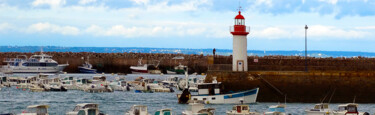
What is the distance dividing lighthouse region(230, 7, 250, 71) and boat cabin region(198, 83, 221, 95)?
180 inches

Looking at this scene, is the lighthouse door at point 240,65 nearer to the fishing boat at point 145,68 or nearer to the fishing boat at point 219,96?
the fishing boat at point 219,96

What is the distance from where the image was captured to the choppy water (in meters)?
48.8

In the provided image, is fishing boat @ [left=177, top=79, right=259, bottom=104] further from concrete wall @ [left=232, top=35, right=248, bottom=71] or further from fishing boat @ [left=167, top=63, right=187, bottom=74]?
fishing boat @ [left=167, top=63, right=187, bottom=74]

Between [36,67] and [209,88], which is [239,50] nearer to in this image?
[209,88]

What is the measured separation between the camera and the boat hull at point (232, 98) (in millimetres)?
51906

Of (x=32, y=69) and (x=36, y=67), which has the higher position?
(x=36, y=67)

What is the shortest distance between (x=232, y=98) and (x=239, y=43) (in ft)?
19.6

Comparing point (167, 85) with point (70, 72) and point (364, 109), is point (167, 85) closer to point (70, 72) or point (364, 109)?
point (364, 109)

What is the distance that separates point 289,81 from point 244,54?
4171 mm

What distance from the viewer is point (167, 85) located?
76.2m

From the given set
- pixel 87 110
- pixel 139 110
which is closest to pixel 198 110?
pixel 139 110

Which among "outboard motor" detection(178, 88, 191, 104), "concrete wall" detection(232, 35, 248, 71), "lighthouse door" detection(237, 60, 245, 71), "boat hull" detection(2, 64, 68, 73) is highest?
"concrete wall" detection(232, 35, 248, 71)

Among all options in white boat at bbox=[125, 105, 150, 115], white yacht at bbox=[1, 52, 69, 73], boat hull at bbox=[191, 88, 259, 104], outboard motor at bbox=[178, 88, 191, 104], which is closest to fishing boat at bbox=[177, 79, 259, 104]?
boat hull at bbox=[191, 88, 259, 104]

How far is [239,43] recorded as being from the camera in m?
56.4
